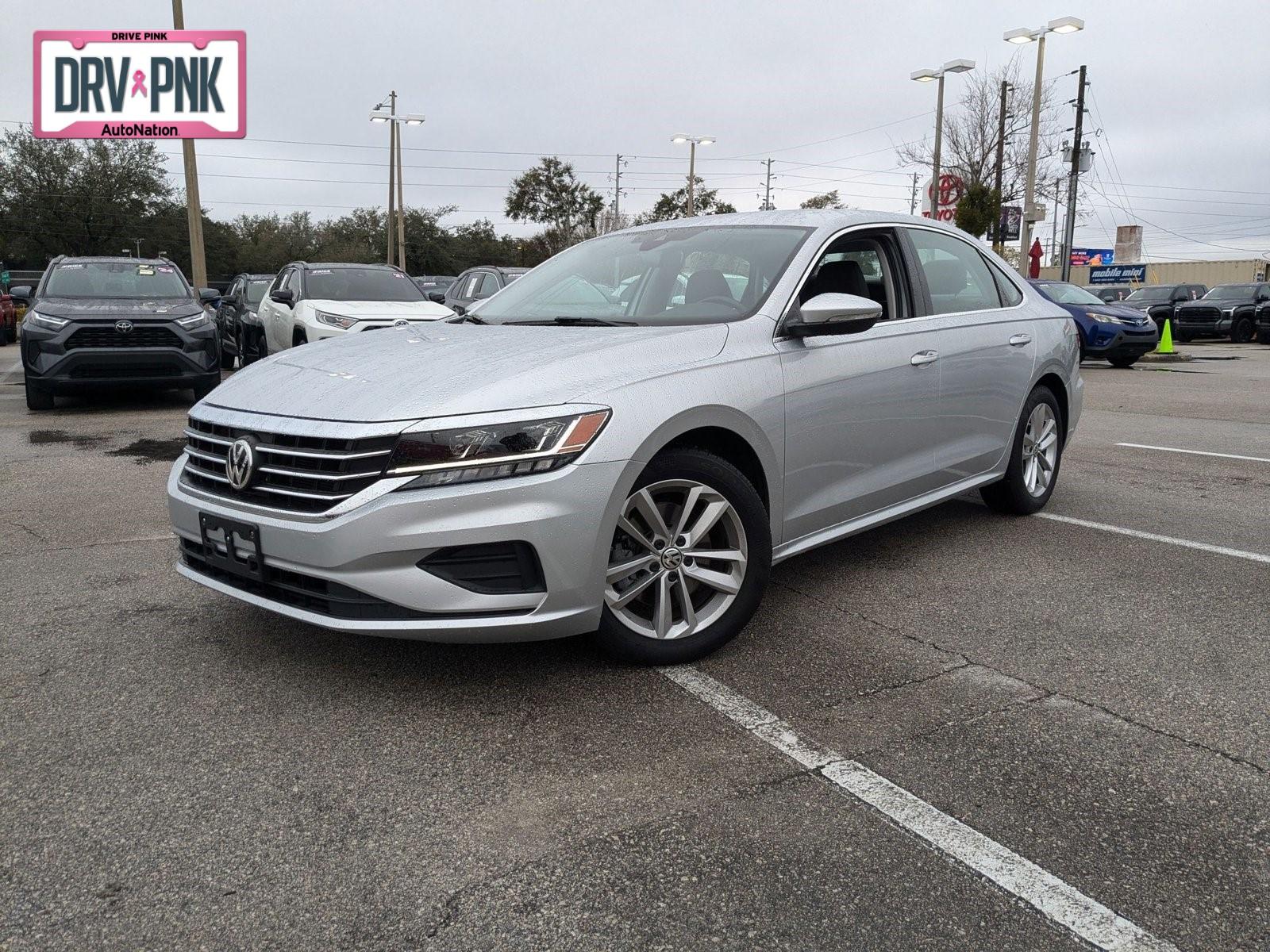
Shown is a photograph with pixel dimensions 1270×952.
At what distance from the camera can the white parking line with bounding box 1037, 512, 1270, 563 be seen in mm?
5070

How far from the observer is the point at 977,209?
2936 cm

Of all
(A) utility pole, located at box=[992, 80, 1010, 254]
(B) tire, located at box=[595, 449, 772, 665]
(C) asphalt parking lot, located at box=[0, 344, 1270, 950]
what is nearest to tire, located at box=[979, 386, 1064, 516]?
(C) asphalt parking lot, located at box=[0, 344, 1270, 950]

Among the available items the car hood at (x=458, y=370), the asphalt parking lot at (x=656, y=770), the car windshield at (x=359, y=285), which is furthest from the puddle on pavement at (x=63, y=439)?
the car hood at (x=458, y=370)

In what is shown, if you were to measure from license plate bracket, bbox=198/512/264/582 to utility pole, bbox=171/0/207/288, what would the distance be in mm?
18123

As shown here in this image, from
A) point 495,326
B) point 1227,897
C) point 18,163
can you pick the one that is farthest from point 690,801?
point 18,163

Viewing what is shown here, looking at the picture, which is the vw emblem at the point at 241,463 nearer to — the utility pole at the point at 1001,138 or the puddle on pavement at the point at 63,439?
the puddle on pavement at the point at 63,439

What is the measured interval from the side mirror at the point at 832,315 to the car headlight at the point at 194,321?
870 centimetres

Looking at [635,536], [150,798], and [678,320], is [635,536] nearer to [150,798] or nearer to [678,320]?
[678,320]

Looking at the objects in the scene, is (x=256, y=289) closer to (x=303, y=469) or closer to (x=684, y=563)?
(x=303, y=469)

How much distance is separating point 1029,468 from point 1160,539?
759 mm

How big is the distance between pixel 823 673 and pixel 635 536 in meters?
0.81

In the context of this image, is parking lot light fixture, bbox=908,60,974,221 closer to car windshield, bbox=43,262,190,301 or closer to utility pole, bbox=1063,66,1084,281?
utility pole, bbox=1063,66,1084,281

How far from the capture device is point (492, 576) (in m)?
3.09

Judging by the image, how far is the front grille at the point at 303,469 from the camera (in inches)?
120
